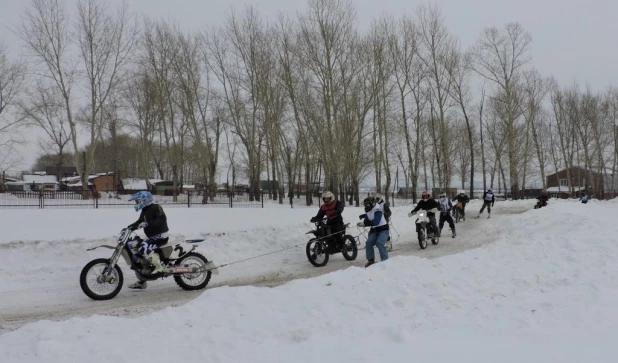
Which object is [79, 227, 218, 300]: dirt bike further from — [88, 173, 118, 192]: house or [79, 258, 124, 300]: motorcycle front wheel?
[88, 173, 118, 192]: house

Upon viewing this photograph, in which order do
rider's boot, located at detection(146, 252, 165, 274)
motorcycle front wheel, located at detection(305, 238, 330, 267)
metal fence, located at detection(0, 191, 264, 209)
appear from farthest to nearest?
metal fence, located at detection(0, 191, 264, 209) < motorcycle front wheel, located at detection(305, 238, 330, 267) < rider's boot, located at detection(146, 252, 165, 274)

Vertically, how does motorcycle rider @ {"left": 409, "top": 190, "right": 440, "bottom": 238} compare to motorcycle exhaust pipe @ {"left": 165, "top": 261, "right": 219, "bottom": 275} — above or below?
above

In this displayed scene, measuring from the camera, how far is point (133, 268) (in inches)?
307

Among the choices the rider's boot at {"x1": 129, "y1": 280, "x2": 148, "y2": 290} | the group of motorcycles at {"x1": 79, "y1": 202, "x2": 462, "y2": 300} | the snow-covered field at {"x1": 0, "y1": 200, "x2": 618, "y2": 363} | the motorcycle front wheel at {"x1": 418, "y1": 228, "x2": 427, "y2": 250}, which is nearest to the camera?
the snow-covered field at {"x1": 0, "y1": 200, "x2": 618, "y2": 363}

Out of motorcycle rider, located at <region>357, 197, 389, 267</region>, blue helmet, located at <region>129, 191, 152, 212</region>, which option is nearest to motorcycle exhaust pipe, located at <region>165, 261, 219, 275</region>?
blue helmet, located at <region>129, 191, 152, 212</region>

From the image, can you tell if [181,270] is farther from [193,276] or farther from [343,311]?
[343,311]

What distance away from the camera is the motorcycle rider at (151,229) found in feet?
25.7

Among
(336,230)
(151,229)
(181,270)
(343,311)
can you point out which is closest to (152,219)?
(151,229)

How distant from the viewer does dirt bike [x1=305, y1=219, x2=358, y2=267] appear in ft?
35.5

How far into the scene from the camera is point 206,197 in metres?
21.8

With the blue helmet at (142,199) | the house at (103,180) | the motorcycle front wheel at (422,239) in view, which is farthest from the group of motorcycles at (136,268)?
the house at (103,180)

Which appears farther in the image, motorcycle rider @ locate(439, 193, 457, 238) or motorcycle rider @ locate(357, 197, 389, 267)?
motorcycle rider @ locate(439, 193, 457, 238)

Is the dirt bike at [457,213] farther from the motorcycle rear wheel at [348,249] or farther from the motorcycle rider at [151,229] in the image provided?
the motorcycle rider at [151,229]

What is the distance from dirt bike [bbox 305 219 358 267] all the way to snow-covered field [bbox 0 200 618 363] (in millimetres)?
451
